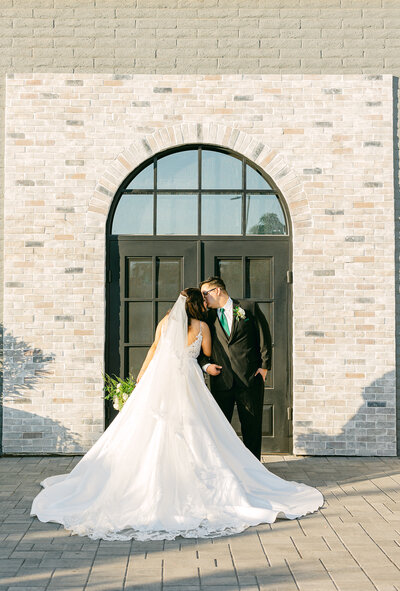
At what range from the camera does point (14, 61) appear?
7148 millimetres

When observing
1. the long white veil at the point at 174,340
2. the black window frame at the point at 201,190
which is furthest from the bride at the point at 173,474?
the black window frame at the point at 201,190

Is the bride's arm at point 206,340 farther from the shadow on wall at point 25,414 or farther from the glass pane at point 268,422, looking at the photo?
the shadow on wall at point 25,414

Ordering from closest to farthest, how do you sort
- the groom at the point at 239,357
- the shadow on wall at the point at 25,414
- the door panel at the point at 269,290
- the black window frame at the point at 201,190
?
1. the groom at the point at 239,357
2. the shadow on wall at the point at 25,414
3. the door panel at the point at 269,290
4. the black window frame at the point at 201,190

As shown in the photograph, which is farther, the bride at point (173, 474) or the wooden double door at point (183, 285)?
the wooden double door at point (183, 285)

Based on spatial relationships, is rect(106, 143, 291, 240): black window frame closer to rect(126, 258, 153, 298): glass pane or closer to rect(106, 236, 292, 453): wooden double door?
rect(106, 236, 292, 453): wooden double door

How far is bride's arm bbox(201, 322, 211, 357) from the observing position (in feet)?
18.6

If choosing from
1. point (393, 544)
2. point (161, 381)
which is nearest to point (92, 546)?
point (161, 381)

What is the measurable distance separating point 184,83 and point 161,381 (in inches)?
138

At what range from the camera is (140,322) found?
23.5 ft

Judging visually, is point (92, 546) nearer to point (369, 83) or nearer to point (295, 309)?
point (295, 309)

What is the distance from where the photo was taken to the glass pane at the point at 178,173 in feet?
23.8

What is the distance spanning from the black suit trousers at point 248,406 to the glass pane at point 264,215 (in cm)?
185

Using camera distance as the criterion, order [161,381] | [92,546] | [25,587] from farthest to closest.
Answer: [161,381] → [92,546] → [25,587]

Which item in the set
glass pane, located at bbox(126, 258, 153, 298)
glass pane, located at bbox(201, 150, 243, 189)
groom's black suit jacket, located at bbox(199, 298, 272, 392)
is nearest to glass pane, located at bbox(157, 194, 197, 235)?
glass pane, located at bbox(201, 150, 243, 189)
